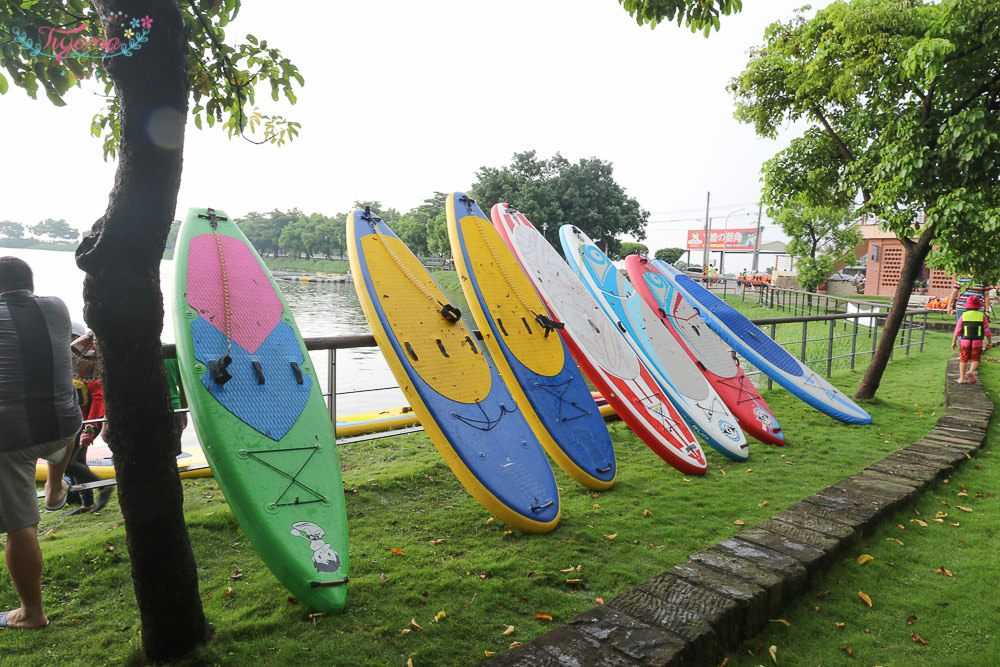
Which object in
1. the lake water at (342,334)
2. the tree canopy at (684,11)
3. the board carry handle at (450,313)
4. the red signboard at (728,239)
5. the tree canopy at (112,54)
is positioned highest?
the red signboard at (728,239)

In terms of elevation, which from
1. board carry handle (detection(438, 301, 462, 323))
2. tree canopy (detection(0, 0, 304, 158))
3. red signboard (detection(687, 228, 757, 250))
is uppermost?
red signboard (detection(687, 228, 757, 250))

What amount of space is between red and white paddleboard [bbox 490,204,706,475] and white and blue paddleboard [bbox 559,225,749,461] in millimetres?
186

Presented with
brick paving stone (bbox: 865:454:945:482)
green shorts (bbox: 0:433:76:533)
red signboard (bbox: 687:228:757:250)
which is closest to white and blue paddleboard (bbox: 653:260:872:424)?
brick paving stone (bbox: 865:454:945:482)

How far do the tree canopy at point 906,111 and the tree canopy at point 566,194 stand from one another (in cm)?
2226

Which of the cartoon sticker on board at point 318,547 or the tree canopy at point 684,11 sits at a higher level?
the tree canopy at point 684,11

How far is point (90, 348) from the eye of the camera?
3.50 metres

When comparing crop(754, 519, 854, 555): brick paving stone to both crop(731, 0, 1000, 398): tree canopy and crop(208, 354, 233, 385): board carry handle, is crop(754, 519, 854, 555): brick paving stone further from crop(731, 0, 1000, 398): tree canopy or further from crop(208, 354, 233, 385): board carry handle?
crop(731, 0, 1000, 398): tree canopy

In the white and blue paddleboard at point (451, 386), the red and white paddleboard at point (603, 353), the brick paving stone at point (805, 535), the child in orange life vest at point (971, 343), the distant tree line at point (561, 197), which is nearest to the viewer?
the brick paving stone at point (805, 535)

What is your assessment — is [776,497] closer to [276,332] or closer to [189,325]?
[276,332]

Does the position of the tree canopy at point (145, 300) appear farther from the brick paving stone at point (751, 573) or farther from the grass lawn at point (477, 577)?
the brick paving stone at point (751, 573)

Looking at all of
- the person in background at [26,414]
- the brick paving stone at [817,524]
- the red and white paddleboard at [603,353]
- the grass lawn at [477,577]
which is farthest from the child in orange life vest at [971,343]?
the person in background at [26,414]

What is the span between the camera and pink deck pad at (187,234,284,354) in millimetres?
2797

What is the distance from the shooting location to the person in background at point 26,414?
6.12ft

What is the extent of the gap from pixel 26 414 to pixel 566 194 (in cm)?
2982
